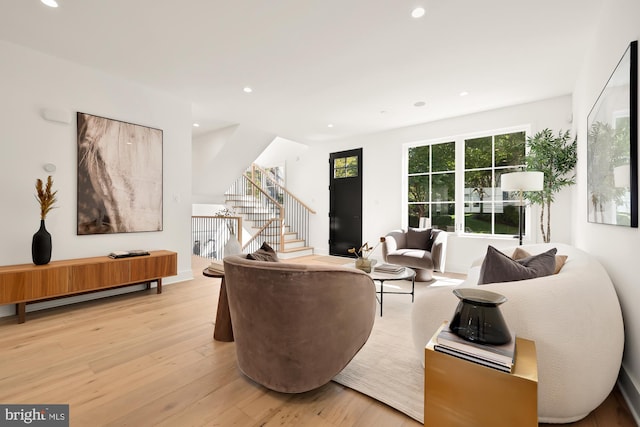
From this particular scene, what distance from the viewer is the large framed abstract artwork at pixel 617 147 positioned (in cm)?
161

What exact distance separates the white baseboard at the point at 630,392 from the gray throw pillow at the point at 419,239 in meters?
3.15

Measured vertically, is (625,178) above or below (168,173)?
below

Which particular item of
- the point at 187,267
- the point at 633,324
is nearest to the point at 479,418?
the point at 633,324

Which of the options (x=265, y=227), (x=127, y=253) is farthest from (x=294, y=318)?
(x=265, y=227)

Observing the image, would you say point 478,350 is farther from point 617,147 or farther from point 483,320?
point 617,147

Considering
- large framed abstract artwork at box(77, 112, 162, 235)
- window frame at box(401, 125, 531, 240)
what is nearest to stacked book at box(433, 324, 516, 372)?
large framed abstract artwork at box(77, 112, 162, 235)

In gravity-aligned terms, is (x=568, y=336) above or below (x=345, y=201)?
below

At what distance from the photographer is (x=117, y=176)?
12.4 feet

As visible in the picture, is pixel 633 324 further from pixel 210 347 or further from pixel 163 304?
pixel 163 304

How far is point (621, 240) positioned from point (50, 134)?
17.4ft

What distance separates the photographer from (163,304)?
346 centimetres

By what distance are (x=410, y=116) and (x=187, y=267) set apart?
4594 mm

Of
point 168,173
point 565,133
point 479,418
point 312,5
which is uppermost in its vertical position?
point 312,5

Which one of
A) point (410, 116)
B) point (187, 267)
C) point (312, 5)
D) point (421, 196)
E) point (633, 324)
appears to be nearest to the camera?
point (633, 324)
